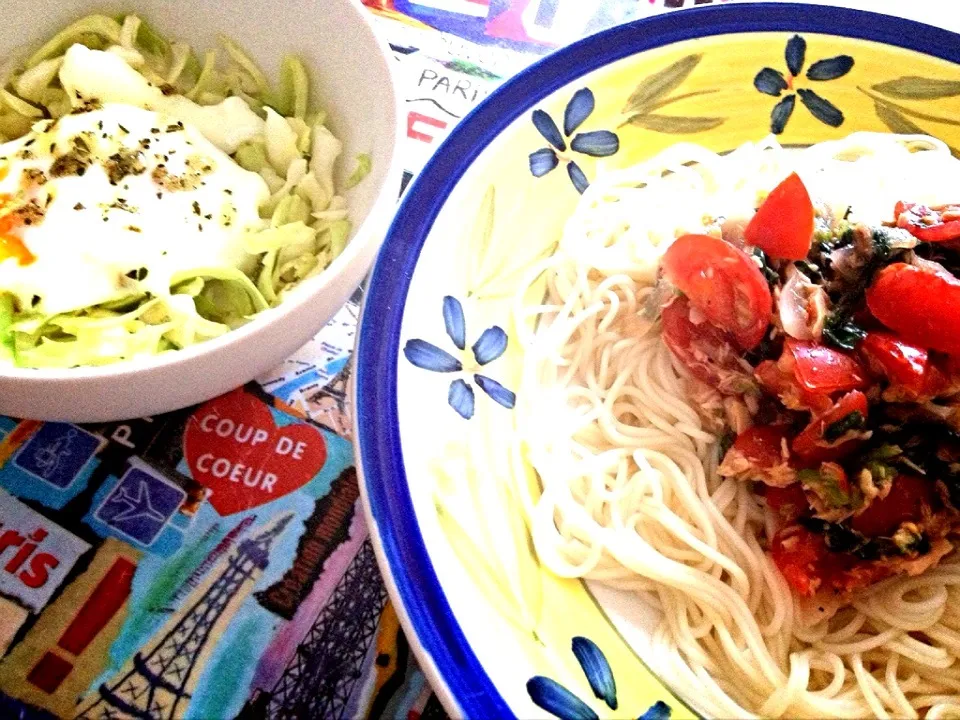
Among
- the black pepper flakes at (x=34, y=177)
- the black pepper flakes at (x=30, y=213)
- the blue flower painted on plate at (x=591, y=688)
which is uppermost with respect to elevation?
the black pepper flakes at (x=34, y=177)

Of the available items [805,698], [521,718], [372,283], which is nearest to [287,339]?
[372,283]

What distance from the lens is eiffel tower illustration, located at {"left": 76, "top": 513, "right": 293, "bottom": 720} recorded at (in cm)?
108

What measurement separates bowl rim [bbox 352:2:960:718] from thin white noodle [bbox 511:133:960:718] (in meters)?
0.17

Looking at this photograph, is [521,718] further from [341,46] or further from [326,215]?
[341,46]

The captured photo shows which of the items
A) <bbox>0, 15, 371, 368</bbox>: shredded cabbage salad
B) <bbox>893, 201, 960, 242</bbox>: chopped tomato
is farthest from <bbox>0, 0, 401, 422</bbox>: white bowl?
<bbox>893, 201, 960, 242</bbox>: chopped tomato

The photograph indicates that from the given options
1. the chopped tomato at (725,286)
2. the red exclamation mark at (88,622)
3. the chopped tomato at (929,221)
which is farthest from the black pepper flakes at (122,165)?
the chopped tomato at (929,221)

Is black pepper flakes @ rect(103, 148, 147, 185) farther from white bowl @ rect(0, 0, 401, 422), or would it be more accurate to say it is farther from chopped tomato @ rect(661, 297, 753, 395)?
chopped tomato @ rect(661, 297, 753, 395)

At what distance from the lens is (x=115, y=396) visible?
105 centimetres

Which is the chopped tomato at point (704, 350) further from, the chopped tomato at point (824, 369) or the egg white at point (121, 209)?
the egg white at point (121, 209)

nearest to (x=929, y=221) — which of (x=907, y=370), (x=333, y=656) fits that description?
(x=907, y=370)

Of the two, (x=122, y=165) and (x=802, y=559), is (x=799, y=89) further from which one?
(x=122, y=165)

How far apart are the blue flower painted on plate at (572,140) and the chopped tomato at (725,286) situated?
300 mm

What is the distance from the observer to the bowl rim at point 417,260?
3.19 ft

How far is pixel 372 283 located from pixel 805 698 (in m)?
0.87
